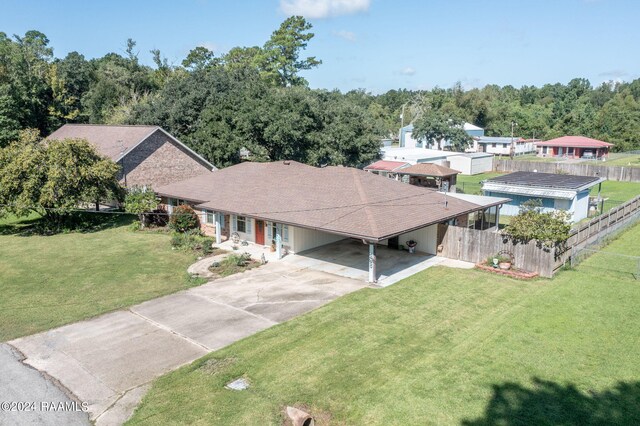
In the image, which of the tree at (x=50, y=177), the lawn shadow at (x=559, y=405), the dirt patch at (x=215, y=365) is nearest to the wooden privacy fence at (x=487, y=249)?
the lawn shadow at (x=559, y=405)

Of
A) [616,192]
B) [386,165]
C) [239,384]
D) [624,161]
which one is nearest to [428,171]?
[386,165]

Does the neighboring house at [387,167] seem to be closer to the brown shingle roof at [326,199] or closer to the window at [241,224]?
the brown shingle roof at [326,199]

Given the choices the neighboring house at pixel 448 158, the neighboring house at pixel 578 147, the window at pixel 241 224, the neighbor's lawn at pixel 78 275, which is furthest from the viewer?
the neighboring house at pixel 578 147

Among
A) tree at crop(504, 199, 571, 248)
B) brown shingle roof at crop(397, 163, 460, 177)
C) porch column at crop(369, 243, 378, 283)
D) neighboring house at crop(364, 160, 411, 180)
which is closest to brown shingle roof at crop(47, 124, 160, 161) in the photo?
neighboring house at crop(364, 160, 411, 180)

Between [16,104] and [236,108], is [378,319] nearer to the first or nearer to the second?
[236,108]

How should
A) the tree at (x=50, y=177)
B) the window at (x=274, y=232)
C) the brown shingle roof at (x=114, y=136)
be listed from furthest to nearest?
the brown shingle roof at (x=114, y=136)
the tree at (x=50, y=177)
the window at (x=274, y=232)

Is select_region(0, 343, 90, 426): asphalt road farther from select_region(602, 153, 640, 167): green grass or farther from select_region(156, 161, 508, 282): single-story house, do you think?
select_region(602, 153, 640, 167): green grass

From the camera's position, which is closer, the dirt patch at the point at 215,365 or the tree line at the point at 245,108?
the dirt patch at the point at 215,365

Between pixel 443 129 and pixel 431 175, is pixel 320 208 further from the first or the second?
pixel 443 129
